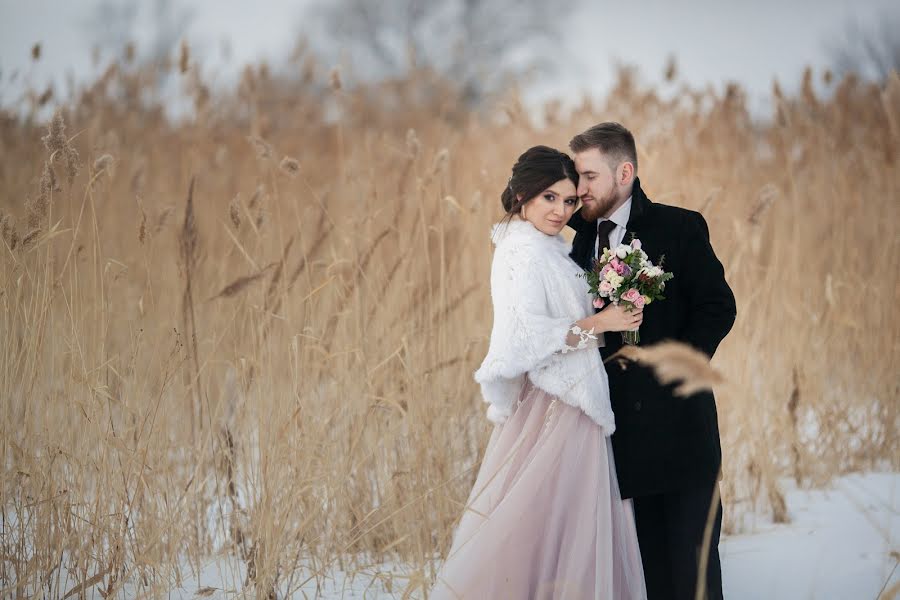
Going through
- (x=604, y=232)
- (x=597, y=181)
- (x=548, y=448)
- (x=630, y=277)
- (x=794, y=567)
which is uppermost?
(x=597, y=181)

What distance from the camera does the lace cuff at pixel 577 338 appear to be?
2.09 m

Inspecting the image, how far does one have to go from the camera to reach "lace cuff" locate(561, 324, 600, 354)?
209 cm

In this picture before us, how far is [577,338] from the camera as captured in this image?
6.90 feet

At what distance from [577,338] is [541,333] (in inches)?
3.4

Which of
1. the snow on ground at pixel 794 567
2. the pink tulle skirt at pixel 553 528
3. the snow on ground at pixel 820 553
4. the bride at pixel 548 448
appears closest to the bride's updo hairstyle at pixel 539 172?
the bride at pixel 548 448

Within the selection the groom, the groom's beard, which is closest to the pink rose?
the groom

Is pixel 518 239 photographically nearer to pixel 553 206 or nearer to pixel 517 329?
pixel 553 206

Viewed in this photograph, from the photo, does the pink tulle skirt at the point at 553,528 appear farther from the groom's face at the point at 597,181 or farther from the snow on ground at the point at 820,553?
the snow on ground at the point at 820,553

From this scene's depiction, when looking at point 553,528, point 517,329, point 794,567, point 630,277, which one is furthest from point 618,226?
point 794,567

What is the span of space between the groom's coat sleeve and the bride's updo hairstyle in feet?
1.09

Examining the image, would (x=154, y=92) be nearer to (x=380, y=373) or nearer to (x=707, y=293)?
(x=380, y=373)

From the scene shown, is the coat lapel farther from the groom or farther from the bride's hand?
the bride's hand

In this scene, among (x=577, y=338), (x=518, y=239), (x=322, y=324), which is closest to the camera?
(x=577, y=338)

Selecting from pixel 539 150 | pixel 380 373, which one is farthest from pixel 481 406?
pixel 539 150
